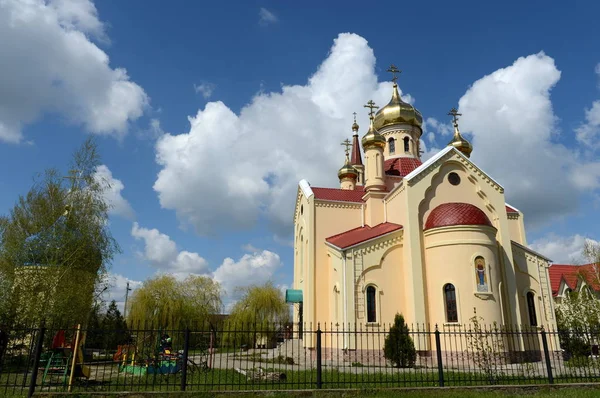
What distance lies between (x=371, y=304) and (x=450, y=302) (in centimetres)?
316

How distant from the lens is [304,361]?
14508 mm

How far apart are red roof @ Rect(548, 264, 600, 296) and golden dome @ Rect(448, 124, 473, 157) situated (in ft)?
33.0

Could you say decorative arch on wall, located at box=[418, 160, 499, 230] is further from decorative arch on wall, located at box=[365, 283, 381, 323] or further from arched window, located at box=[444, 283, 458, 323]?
decorative arch on wall, located at box=[365, 283, 381, 323]

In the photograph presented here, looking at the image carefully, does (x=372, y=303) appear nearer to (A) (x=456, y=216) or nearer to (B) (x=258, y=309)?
(A) (x=456, y=216)

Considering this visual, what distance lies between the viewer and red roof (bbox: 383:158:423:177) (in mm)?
25269

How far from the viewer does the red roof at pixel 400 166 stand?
25.3 metres

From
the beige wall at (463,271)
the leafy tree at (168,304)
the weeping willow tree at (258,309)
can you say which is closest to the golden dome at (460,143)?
the beige wall at (463,271)

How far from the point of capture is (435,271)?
17391 millimetres

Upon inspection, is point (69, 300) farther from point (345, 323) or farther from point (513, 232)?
point (513, 232)

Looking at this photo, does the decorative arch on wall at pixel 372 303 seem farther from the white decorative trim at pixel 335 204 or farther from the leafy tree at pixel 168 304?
the leafy tree at pixel 168 304

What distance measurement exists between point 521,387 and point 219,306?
23.1 m

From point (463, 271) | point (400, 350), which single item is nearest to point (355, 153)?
point (463, 271)

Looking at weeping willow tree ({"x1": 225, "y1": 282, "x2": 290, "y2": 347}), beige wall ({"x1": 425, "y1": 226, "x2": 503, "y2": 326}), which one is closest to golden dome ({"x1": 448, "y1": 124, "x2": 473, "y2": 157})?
beige wall ({"x1": 425, "y1": 226, "x2": 503, "y2": 326})

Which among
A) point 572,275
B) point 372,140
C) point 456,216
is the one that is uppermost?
point 372,140
